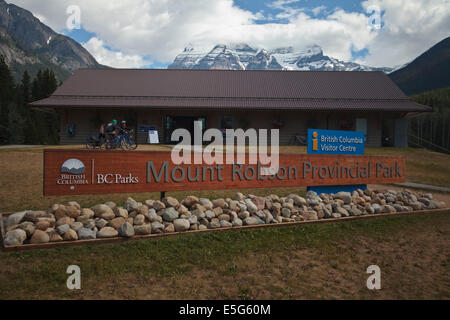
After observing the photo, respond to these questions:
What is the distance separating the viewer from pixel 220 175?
643 centimetres

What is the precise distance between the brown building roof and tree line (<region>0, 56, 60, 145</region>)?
32.4 ft

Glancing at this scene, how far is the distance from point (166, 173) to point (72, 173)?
5.34 feet

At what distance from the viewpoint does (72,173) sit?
536 cm

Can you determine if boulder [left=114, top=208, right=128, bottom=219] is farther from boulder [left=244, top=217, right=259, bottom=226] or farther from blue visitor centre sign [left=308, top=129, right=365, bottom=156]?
blue visitor centre sign [left=308, top=129, right=365, bottom=156]

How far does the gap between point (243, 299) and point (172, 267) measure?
3.41 ft

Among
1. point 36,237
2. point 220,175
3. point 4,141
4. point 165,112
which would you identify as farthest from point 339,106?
point 4,141

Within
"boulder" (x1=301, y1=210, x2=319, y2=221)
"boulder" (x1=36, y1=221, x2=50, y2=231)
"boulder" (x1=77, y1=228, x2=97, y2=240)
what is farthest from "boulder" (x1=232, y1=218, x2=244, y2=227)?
"boulder" (x1=36, y1=221, x2=50, y2=231)

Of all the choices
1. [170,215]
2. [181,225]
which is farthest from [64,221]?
[181,225]

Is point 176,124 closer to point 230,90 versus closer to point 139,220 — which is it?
point 230,90

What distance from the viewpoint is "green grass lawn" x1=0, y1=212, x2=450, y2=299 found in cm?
324

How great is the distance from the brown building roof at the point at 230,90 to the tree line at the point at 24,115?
389 inches
